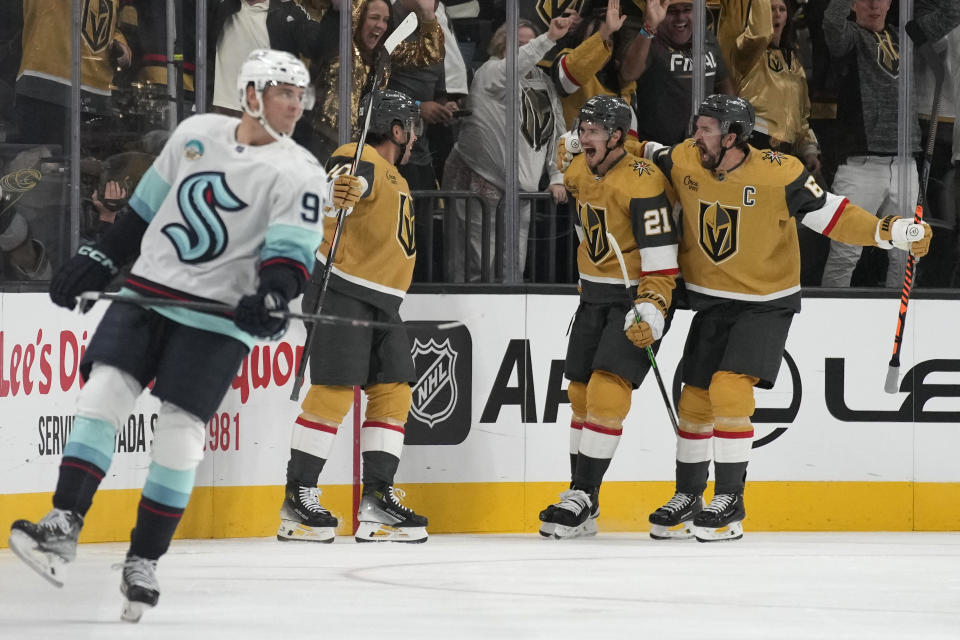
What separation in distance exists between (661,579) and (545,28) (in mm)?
2480

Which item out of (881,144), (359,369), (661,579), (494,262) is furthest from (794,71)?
(661,579)

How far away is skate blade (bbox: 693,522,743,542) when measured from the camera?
5203 mm

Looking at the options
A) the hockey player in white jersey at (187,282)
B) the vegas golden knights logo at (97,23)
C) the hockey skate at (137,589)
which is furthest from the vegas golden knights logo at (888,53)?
the hockey skate at (137,589)

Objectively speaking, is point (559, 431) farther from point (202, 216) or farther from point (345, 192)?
point (202, 216)

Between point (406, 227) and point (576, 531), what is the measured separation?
1.21m

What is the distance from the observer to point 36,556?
10.7ft

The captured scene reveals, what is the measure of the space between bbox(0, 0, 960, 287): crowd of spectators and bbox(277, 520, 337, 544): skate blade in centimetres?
116

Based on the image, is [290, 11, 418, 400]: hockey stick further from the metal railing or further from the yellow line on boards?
the metal railing

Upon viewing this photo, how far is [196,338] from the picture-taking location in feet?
11.3

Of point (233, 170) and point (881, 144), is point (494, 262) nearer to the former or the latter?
point (881, 144)

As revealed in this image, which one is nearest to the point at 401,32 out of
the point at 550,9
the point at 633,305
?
the point at 550,9

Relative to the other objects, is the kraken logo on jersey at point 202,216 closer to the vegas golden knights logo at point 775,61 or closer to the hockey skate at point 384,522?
the hockey skate at point 384,522

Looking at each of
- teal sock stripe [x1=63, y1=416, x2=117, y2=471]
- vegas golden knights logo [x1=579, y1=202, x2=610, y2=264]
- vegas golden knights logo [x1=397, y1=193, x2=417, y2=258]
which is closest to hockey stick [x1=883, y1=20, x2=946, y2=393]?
vegas golden knights logo [x1=579, y1=202, x2=610, y2=264]

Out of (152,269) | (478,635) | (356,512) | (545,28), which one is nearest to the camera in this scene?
(478,635)
